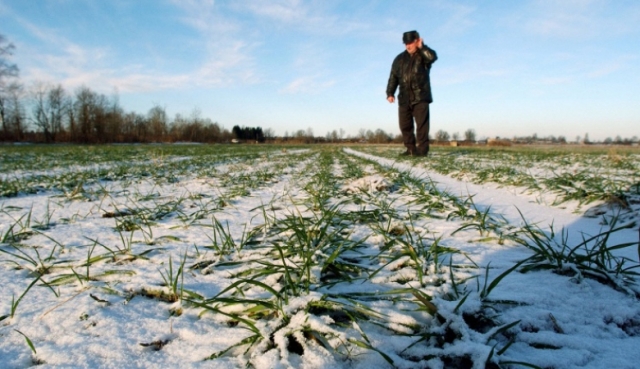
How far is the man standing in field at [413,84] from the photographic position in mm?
7996

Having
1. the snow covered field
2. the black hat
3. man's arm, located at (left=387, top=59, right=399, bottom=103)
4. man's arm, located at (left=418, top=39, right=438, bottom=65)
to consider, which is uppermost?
the black hat

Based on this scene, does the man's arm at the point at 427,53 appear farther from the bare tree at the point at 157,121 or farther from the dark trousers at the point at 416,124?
the bare tree at the point at 157,121

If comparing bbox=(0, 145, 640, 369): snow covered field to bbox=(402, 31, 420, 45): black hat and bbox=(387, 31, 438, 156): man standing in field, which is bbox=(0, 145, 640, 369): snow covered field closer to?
bbox=(387, 31, 438, 156): man standing in field

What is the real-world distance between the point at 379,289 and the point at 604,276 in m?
0.78

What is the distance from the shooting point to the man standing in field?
26.2 feet

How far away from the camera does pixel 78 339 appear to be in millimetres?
900

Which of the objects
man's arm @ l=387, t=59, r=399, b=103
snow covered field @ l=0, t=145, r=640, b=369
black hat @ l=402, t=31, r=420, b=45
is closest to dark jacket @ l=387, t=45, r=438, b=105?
man's arm @ l=387, t=59, r=399, b=103

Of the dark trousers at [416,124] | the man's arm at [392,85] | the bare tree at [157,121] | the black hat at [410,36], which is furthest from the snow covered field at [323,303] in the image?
the bare tree at [157,121]

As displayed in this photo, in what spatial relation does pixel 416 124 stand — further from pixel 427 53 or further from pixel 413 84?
pixel 427 53

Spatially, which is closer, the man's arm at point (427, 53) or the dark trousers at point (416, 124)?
the man's arm at point (427, 53)

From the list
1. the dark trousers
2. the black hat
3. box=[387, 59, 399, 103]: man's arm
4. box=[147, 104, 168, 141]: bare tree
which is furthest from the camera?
box=[147, 104, 168, 141]: bare tree

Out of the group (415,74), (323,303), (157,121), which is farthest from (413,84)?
(157,121)

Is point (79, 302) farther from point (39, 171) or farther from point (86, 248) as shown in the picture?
point (39, 171)

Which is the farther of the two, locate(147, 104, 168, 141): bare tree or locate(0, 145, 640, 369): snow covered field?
locate(147, 104, 168, 141): bare tree
